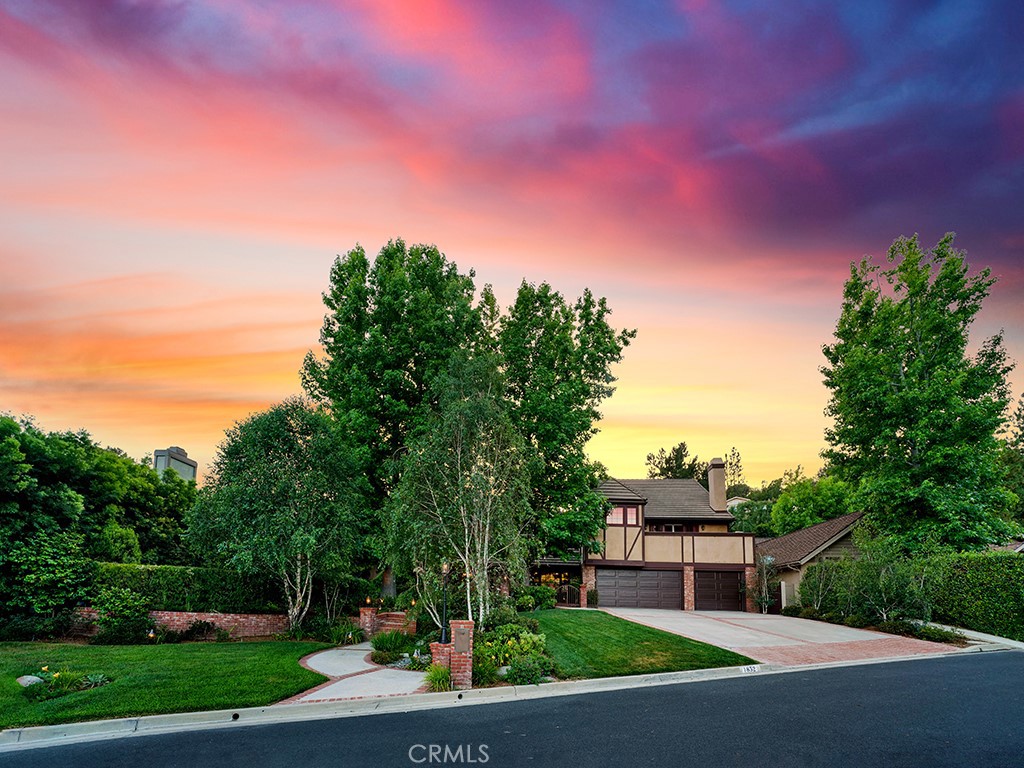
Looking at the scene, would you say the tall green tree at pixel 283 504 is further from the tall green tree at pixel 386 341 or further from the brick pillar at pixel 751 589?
the brick pillar at pixel 751 589

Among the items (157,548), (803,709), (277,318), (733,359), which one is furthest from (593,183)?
(157,548)

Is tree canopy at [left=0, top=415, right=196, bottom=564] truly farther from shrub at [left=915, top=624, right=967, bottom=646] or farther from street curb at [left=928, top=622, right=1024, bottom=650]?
street curb at [left=928, top=622, right=1024, bottom=650]

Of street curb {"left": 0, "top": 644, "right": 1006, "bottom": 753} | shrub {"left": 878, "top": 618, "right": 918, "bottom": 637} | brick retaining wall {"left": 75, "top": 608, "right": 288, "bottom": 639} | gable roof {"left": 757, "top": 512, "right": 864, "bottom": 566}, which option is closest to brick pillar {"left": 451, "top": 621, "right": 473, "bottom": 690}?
street curb {"left": 0, "top": 644, "right": 1006, "bottom": 753}

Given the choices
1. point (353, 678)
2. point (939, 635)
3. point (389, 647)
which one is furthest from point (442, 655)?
point (939, 635)

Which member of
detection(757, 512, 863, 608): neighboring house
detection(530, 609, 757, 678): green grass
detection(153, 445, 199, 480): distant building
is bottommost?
detection(530, 609, 757, 678): green grass

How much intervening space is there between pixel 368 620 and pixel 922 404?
2485cm

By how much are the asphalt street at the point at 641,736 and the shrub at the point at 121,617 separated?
10.2 m

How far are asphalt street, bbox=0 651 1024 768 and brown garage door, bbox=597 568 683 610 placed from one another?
21.2 meters

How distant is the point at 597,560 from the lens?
3275 cm

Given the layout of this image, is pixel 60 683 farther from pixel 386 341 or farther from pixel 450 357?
pixel 386 341

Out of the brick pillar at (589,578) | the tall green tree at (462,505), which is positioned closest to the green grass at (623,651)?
the tall green tree at (462,505)

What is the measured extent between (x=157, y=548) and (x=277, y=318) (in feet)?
42.5

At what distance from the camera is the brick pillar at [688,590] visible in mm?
32250

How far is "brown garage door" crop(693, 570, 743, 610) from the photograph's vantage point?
32.4m
